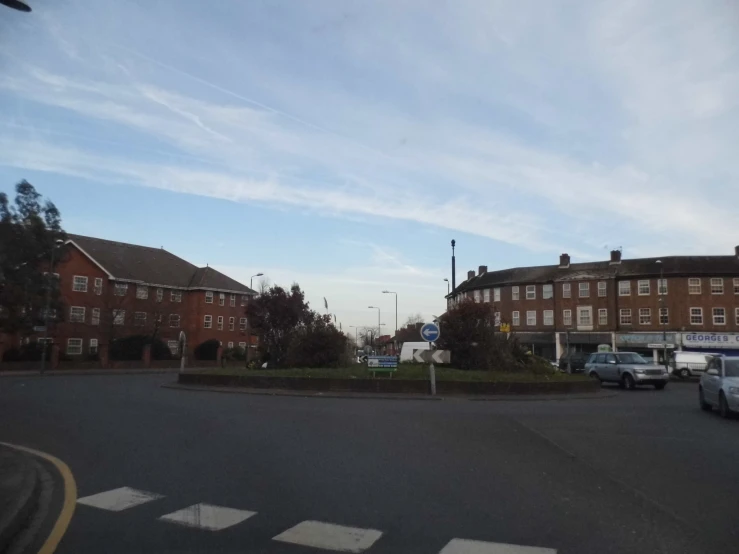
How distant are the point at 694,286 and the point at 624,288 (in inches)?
238

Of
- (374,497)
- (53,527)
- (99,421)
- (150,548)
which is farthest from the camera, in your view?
(99,421)

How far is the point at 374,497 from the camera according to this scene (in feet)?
24.5

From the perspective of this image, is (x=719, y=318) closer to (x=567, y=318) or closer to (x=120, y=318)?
(x=567, y=318)

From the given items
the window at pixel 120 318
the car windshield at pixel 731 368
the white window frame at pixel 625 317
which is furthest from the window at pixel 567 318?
the car windshield at pixel 731 368

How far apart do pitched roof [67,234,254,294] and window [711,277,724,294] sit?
45854mm

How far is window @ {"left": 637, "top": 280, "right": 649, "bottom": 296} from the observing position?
61.6 m

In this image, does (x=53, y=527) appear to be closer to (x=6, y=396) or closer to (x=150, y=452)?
(x=150, y=452)

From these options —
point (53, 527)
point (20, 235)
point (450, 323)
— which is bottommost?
point (53, 527)

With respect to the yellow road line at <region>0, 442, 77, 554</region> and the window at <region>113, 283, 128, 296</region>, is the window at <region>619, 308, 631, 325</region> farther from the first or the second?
the yellow road line at <region>0, 442, 77, 554</region>

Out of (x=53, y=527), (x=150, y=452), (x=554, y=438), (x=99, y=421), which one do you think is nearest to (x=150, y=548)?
(x=53, y=527)

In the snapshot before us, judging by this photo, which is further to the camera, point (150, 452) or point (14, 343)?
point (14, 343)

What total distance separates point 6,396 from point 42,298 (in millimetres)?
28252

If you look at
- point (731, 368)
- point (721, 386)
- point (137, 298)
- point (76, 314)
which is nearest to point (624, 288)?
point (137, 298)

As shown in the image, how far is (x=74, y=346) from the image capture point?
57.6m
